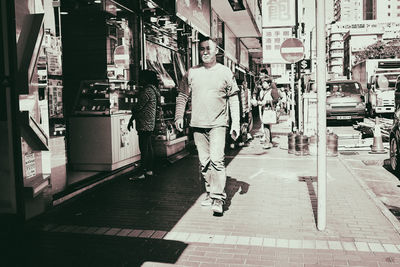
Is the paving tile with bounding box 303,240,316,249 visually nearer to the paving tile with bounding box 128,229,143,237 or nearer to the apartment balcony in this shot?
the paving tile with bounding box 128,229,143,237

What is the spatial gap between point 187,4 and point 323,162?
22.3ft

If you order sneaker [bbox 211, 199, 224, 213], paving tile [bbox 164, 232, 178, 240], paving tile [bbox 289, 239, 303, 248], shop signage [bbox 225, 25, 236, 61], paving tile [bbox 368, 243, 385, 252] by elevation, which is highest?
shop signage [bbox 225, 25, 236, 61]

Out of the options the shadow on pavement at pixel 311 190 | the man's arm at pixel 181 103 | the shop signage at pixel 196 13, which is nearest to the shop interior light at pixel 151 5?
the shop signage at pixel 196 13

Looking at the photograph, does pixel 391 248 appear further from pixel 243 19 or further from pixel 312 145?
pixel 243 19

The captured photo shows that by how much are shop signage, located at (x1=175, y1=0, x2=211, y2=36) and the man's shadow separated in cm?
400

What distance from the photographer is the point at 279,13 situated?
1541 cm

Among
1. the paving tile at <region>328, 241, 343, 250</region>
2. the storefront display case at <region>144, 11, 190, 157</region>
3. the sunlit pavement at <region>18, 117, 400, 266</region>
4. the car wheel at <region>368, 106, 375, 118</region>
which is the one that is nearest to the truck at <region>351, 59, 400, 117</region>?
the car wheel at <region>368, 106, 375, 118</region>

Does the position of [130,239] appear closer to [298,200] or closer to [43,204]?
[43,204]

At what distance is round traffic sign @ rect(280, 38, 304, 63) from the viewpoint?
11.9 meters

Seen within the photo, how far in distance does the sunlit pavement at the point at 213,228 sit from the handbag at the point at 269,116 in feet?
14.8

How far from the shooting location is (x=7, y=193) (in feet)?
16.2

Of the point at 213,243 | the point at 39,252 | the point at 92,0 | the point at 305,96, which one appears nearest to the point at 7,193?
the point at 39,252

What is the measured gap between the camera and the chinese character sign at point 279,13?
15.4 meters

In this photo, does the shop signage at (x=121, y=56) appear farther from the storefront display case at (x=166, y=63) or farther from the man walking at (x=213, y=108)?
the man walking at (x=213, y=108)
